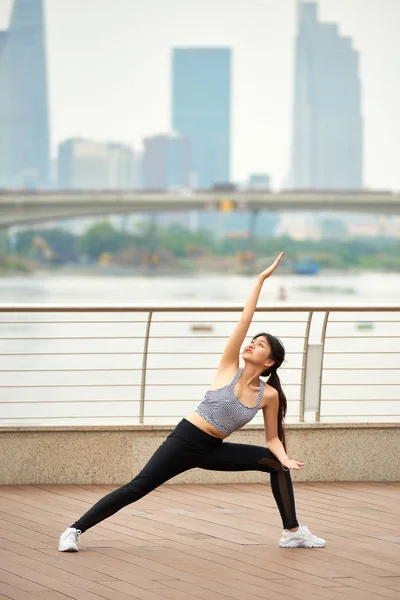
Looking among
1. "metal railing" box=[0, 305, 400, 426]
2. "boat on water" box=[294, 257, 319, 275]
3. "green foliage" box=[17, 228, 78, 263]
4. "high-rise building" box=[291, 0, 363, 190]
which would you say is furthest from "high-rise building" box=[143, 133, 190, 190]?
"metal railing" box=[0, 305, 400, 426]

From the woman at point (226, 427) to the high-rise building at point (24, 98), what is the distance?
114179mm

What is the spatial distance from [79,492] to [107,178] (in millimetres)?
118963

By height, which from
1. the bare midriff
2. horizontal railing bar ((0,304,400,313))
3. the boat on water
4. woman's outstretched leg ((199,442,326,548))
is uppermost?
horizontal railing bar ((0,304,400,313))

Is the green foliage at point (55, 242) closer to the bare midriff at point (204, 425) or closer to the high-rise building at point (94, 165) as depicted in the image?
the high-rise building at point (94, 165)

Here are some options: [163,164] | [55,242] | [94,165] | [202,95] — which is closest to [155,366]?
[55,242]

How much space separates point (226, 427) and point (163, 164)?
130m

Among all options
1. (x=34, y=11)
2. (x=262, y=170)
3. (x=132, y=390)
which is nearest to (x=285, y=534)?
(x=132, y=390)

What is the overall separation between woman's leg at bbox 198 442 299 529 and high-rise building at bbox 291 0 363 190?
4590 inches

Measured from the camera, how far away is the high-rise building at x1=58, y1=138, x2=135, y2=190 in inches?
4811

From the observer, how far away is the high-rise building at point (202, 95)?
16212 centimetres

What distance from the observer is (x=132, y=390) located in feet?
63.4

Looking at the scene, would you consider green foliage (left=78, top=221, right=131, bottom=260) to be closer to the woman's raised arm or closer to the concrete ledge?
the concrete ledge

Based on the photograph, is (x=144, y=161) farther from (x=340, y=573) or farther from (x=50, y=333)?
(x=340, y=573)

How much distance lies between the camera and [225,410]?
15.7 feet
